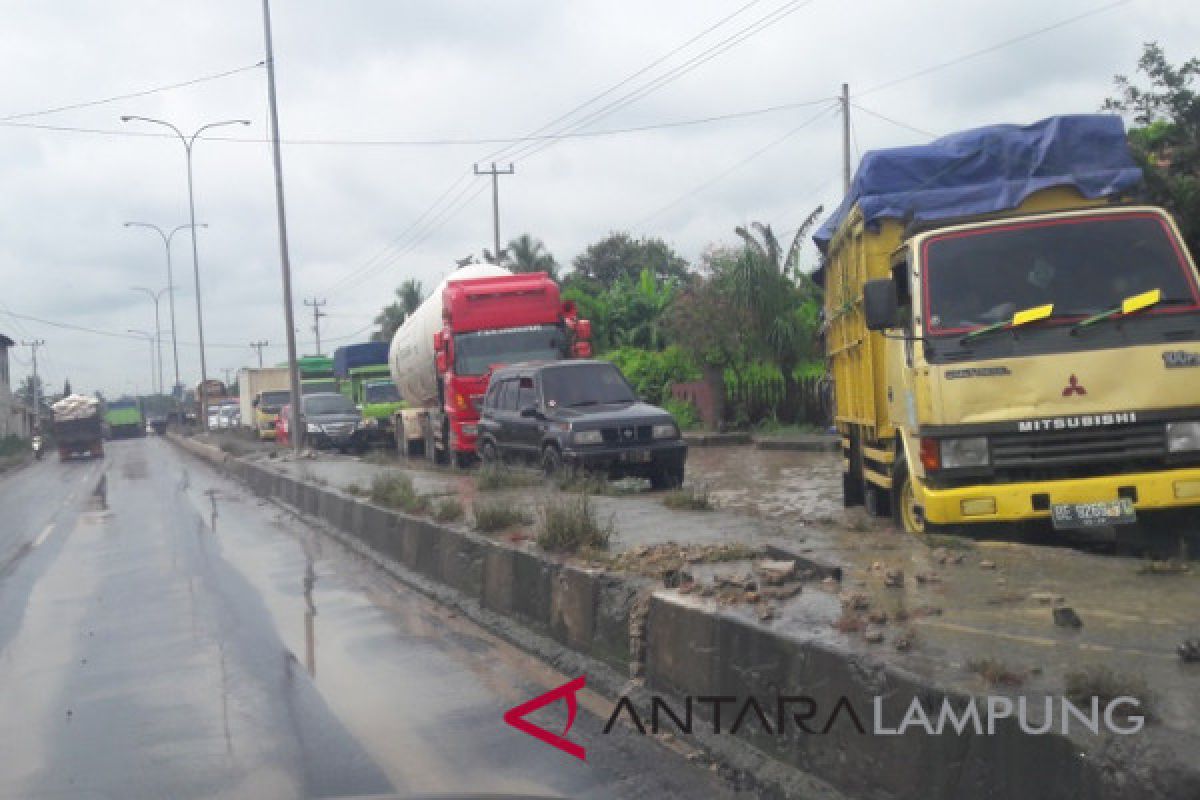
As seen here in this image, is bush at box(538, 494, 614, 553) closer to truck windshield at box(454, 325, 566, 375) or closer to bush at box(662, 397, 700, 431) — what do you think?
truck windshield at box(454, 325, 566, 375)

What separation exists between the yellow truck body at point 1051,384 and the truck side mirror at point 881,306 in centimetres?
3

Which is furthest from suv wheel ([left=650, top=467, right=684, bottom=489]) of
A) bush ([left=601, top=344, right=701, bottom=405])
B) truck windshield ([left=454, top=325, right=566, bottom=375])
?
bush ([left=601, top=344, right=701, bottom=405])

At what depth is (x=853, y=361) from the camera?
1166 centimetres

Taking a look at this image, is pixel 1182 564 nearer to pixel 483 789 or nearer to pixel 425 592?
pixel 483 789

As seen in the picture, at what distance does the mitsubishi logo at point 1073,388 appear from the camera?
25.3ft

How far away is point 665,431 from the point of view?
50.8 ft

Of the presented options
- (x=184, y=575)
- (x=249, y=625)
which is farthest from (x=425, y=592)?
(x=184, y=575)

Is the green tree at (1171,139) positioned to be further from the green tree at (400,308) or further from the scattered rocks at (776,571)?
the green tree at (400,308)

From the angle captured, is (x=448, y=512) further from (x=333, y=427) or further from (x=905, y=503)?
(x=333, y=427)

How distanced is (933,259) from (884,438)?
2.15m

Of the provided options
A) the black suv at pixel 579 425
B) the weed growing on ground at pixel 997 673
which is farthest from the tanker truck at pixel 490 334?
the weed growing on ground at pixel 997 673

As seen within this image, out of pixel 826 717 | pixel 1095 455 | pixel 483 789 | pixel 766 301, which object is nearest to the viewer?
pixel 826 717

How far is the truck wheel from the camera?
8719 millimetres

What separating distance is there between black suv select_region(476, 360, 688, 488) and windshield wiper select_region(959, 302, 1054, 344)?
7.52 m
